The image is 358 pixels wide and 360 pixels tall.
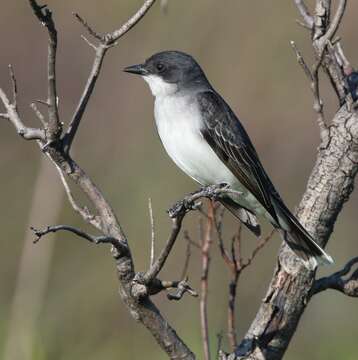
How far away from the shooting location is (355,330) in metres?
6.61

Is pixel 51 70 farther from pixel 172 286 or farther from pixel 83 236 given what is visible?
pixel 172 286

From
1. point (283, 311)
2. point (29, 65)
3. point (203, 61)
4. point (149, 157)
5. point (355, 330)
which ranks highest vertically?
point (29, 65)

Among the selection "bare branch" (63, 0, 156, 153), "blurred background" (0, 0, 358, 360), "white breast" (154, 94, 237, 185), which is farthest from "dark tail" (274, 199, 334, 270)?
"blurred background" (0, 0, 358, 360)

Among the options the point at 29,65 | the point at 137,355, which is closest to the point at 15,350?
the point at 137,355

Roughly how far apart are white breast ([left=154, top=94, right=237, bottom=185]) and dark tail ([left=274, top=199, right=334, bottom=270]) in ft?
1.56

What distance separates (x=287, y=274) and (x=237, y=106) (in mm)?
4289

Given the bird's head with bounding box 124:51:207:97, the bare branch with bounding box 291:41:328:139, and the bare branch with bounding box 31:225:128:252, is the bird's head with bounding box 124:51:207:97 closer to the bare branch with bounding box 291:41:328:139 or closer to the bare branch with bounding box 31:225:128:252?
the bare branch with bounding box 291:41:328:139

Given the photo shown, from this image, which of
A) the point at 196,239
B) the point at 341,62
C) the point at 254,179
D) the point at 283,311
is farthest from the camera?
the point at 196,239

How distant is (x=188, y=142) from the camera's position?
4871 mm

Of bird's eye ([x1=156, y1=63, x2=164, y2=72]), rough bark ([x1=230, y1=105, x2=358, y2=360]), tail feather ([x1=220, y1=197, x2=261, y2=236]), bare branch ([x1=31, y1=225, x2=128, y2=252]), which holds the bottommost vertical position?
rough bark ([x1=230, y1=105, x2=358, y2=360])

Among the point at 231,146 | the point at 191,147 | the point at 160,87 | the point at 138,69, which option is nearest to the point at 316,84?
the point at 191,147

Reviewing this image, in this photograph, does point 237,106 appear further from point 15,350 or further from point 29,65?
point 15,350

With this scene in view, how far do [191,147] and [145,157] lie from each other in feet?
9.21

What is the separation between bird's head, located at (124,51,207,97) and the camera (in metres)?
5.27
